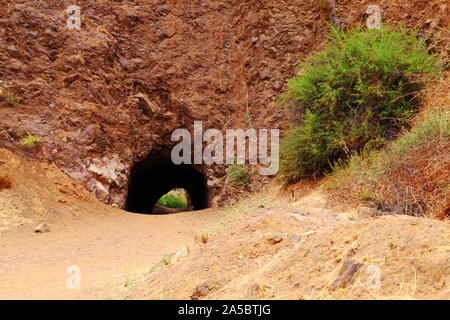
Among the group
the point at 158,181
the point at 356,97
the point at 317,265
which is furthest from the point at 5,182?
the point at 158,181

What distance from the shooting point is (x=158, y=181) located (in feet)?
56.2

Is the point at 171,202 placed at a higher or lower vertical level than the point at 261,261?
lower

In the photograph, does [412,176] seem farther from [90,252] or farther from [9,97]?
[9,97]

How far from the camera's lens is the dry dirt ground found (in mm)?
2092

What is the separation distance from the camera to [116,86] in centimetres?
1160

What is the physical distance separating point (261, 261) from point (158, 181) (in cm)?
1465

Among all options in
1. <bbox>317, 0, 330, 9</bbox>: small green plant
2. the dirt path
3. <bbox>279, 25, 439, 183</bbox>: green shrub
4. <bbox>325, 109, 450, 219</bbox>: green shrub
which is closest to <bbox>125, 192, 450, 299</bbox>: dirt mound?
the dirt path

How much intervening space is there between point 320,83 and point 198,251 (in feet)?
16.5

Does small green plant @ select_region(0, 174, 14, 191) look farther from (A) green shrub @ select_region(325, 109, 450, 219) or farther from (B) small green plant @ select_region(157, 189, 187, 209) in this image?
(B) small green plant @ select_region(157, 189, 187, 209)
